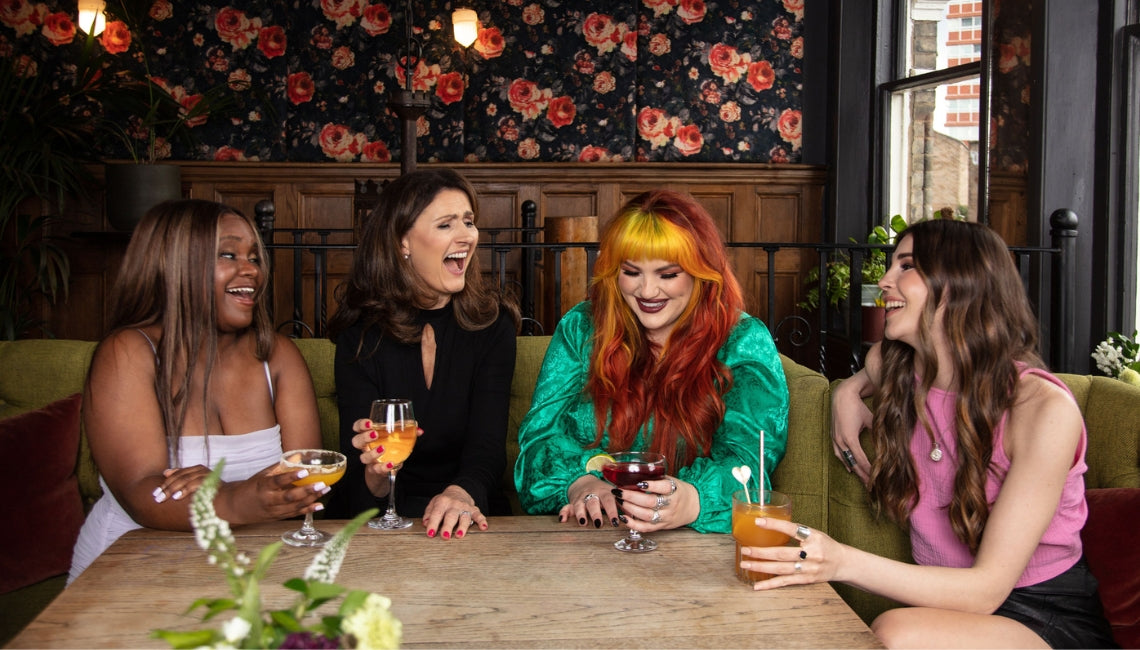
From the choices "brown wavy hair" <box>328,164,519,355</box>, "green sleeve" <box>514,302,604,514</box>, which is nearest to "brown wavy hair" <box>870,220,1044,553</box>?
"green sleeve" <box>514,302,604,514</box>

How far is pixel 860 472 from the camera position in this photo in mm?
1901

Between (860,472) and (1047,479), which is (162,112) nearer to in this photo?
(860,472)

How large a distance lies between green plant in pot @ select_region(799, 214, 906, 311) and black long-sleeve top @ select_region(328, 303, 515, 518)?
2414 millimetres

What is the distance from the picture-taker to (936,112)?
4934mm

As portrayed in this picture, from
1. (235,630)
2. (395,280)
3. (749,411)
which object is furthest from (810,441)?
(235,630)

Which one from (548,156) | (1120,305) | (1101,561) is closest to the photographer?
(1101,561)

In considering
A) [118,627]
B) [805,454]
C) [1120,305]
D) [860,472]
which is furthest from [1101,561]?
[1120,305]

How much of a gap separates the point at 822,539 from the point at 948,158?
12.7 ft

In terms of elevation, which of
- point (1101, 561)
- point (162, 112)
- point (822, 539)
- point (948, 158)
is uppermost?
point (162, 112)

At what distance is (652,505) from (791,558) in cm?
25

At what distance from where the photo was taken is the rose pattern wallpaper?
19.8 ft

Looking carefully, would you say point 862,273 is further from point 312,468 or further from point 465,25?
point 312,468

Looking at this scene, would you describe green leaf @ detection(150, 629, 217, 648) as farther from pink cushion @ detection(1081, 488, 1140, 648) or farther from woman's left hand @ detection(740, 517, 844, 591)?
pink cushion @ detection(1081, 488, 1140, 648)

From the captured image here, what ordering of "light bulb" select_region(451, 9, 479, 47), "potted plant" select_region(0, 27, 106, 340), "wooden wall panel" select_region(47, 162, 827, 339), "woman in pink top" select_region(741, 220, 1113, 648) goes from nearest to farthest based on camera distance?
"woman in pink top" select_region(741, 220, 1113, 648), "potted plant" select_region(0, 27, 106, 340), "light bulb" select_region(451, 9, 479, 47), "wooden wall panel" select_region(47, 162, 827, 339)
